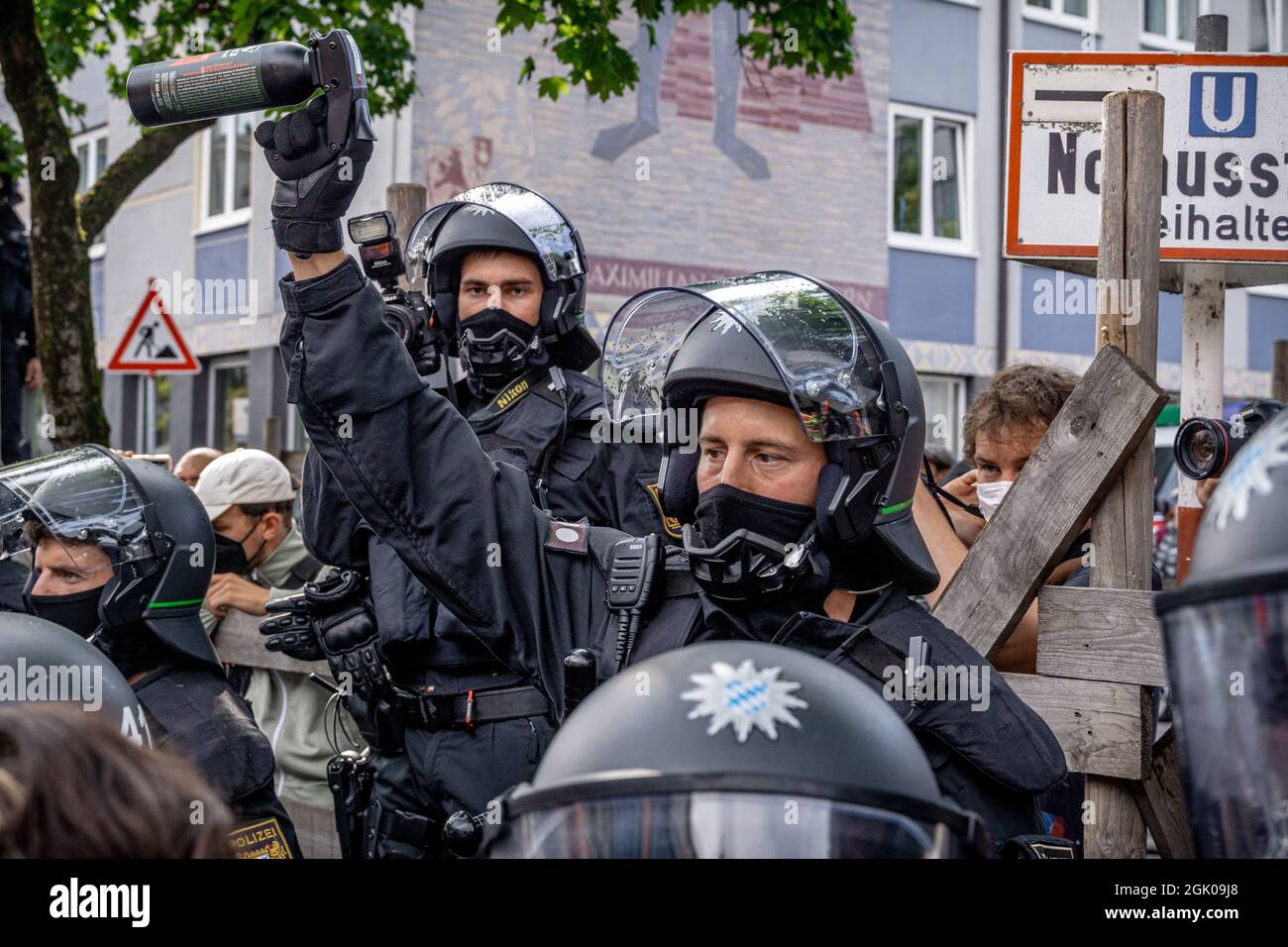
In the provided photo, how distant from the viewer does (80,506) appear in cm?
366

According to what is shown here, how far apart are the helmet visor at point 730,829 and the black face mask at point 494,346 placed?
7.92ft

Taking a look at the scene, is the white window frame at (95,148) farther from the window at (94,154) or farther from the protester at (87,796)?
the protester at (87,796)

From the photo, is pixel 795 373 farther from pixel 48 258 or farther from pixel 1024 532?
pixel 48 258

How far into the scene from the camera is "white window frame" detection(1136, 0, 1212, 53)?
19.4m

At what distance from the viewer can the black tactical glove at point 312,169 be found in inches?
98.0

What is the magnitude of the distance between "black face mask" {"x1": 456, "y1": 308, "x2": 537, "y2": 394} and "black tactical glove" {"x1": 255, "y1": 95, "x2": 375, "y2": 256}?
4.63 ft

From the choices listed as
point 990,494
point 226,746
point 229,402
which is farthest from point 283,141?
point 229,402

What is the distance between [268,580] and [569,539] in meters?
3.13

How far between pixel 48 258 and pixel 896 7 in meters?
11.2

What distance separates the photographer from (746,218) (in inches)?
639

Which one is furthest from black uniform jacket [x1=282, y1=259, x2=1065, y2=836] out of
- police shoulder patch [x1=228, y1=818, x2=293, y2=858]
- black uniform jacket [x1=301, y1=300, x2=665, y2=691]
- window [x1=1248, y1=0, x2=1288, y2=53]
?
window [x1=1248, y1=0, x2=1288, y2=53]

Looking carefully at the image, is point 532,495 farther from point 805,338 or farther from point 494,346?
point 805,338

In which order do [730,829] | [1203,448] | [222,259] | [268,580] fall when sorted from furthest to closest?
[222,259] → [268,580] → [1203,448] → [730,829]

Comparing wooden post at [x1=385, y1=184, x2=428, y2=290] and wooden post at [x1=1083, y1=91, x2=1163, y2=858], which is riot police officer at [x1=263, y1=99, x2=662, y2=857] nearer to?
wooden post at [x1=385, y1=184, x2=428, y2=290]
